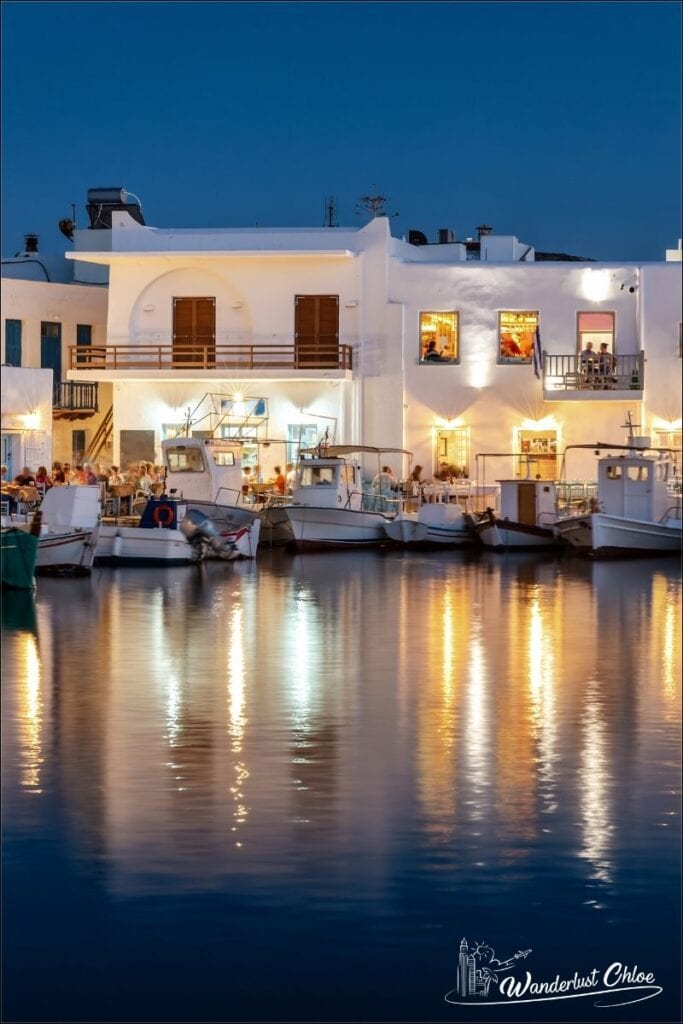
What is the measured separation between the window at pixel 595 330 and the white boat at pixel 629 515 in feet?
18.2

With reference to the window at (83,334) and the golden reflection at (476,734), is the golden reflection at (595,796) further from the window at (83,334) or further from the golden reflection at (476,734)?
the window at (83,334)

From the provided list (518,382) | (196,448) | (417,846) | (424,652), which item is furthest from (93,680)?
(518,382)

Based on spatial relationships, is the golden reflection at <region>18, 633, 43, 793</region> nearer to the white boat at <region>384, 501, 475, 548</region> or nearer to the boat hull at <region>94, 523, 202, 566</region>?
the boat hull at <region>94, 523, 202, 566</region>

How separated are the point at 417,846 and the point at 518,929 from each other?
1918 mm

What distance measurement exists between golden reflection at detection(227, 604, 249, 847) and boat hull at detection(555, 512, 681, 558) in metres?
13.6

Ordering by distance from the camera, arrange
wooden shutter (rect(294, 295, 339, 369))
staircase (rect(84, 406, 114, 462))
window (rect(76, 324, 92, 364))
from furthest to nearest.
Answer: window (rect(76, 324, 92, 364)) < staircase (rect(84, 406, 114, 462)) < wooden shutter (rect(294, 295, 339, 369))

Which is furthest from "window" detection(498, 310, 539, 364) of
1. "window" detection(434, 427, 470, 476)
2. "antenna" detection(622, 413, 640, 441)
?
"antenna" detection(622, 413, 640, 441)

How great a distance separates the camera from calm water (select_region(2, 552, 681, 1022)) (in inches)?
455

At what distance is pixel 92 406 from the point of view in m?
51.5

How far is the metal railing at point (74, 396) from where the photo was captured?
5072 centimetres

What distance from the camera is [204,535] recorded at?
38125 mm

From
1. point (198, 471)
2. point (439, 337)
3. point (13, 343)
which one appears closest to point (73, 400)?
point (13, 343)

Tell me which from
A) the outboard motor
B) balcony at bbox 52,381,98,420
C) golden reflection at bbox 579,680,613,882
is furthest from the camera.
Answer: balcony at bbox 52,381,98,420

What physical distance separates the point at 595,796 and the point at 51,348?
3799cm
